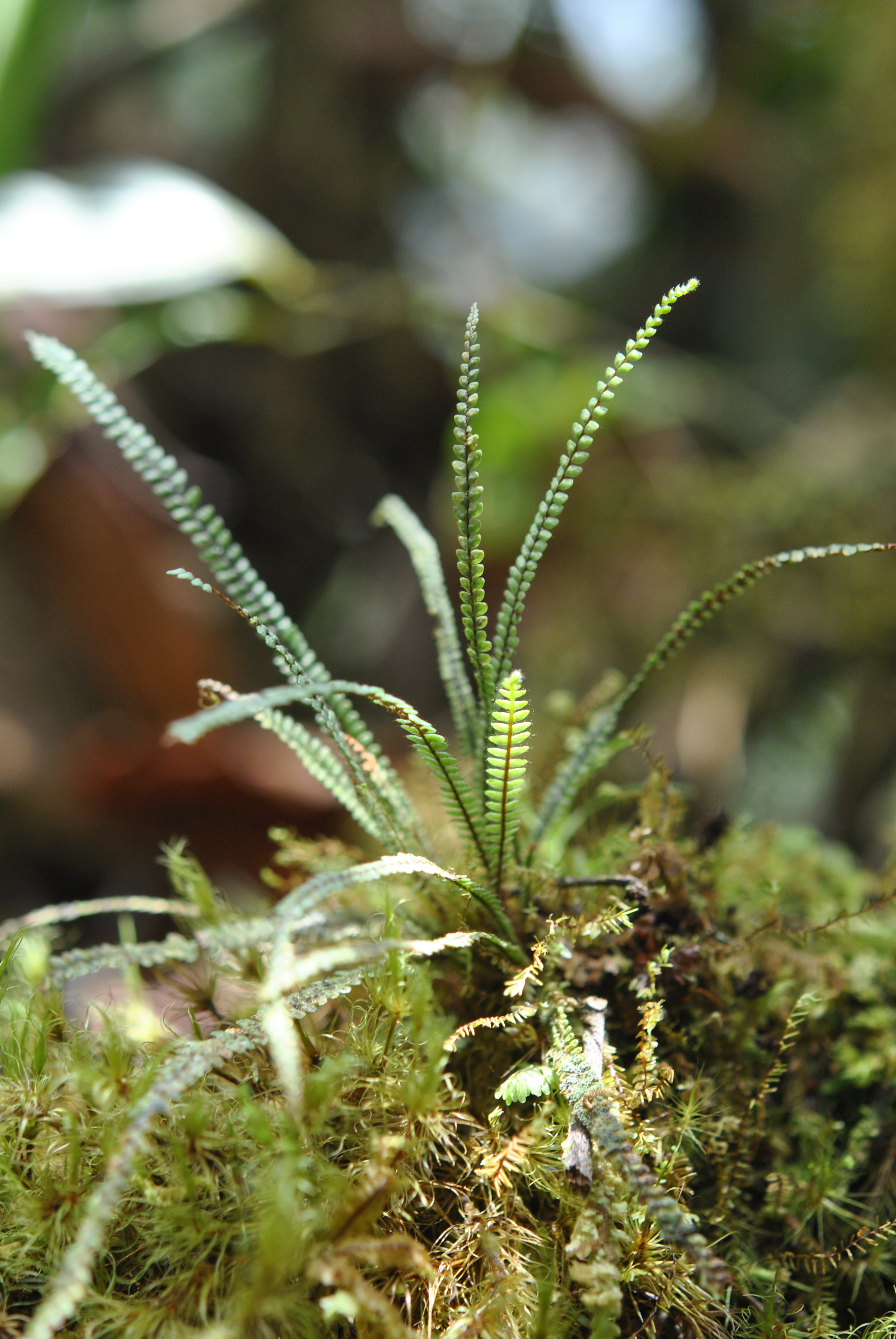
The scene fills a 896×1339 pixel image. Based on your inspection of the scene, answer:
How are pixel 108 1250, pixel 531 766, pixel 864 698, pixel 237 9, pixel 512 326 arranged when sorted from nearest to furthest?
pixel 108 1250, pixel 531 766, pixel 864 698, pixel 512 326, pixel 237 9

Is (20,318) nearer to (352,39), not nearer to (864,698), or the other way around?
(352,39)

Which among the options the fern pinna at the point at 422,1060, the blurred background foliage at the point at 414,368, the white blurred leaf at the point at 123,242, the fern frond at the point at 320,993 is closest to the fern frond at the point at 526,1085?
the fern pinna at the point at 422,1060

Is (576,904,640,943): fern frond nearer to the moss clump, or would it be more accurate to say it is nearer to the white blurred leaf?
the moss clump

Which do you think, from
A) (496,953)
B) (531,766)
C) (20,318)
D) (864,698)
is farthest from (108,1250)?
(20,318)

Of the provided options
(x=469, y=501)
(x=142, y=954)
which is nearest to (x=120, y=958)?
(x=142, y=954)

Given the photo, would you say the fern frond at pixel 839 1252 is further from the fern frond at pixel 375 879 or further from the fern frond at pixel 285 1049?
the fern frond at pixel 285 1049

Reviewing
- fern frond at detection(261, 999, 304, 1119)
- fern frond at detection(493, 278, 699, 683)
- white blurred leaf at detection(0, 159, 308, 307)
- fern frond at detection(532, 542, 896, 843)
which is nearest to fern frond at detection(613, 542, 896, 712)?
fern frond at detection(532, 542, 896, 843)

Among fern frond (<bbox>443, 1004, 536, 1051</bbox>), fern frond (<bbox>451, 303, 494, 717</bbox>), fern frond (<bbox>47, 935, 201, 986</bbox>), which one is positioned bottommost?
fern frond (<bbox>47, 935, 201, 986</bbox>)
